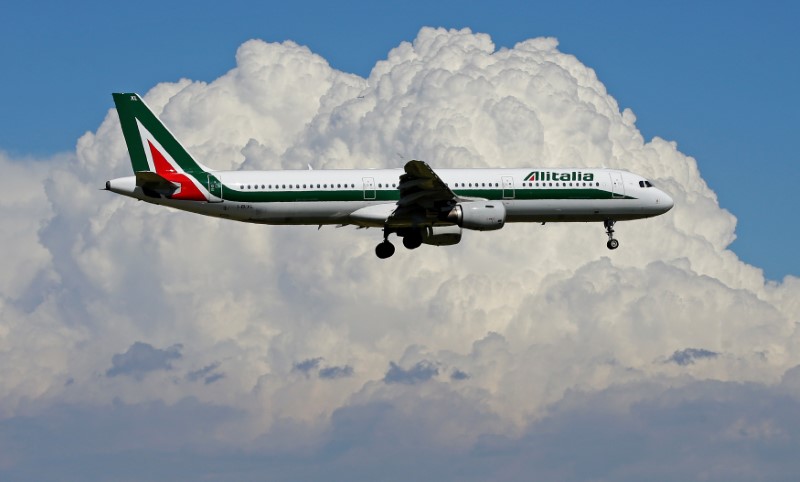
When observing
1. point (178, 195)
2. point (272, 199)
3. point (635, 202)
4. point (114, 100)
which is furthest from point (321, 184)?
point (635, 202)

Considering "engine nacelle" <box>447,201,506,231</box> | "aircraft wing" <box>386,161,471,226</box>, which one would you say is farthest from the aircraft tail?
"engine nacelle" <box>447,201,506,231</box>

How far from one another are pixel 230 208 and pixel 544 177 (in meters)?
20.5

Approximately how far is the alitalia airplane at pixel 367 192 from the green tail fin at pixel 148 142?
0.07 metres

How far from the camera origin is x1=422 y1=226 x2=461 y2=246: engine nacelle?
92.7m

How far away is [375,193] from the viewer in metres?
91.8

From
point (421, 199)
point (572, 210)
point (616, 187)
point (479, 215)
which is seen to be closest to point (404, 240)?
point (421, 199)

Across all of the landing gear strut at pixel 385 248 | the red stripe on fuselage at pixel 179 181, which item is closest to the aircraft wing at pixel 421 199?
the landing gear strut at pixel 385 248

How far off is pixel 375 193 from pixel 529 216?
10.4 meters

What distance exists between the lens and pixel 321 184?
91188 mm

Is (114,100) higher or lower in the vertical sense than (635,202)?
higher

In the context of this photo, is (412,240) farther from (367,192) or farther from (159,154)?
(159,154)

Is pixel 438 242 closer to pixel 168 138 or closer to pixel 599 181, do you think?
pixel 599 181

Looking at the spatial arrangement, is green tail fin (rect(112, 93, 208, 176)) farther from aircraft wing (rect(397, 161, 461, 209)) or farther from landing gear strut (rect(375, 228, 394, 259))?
aircraft wing (rect(397, 161, 461, 209))

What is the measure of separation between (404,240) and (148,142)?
1801cm
